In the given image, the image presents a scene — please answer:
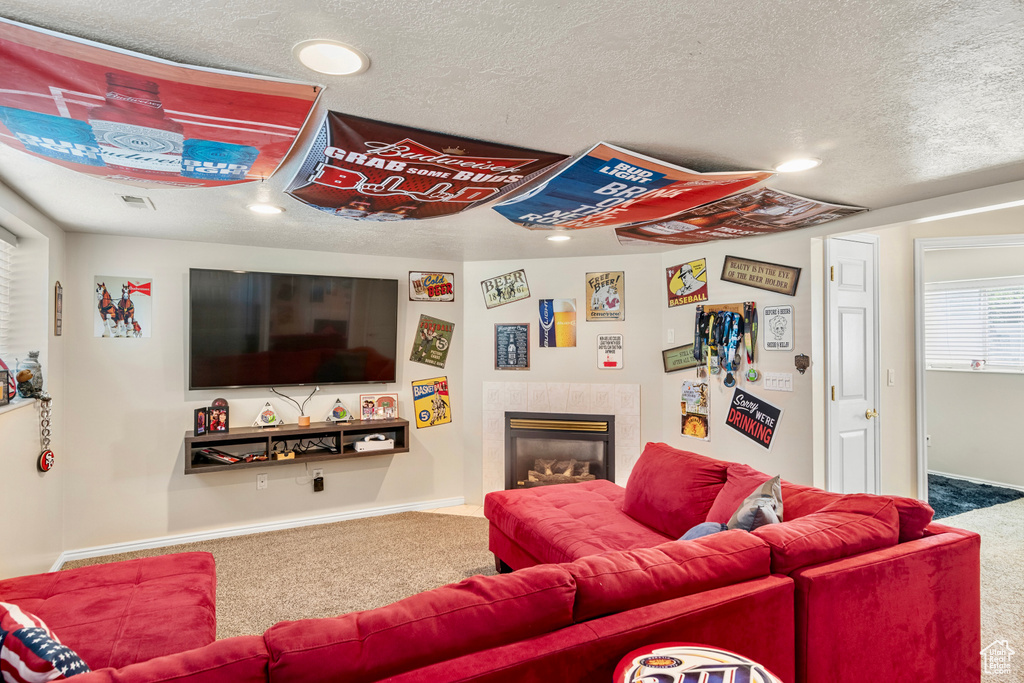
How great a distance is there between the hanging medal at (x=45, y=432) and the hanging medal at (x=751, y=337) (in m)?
Answer: 4.49

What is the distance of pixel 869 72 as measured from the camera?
5.21ft

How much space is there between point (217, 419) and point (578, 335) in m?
2.89

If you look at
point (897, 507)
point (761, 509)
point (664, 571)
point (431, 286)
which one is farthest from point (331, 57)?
point (431, 286)

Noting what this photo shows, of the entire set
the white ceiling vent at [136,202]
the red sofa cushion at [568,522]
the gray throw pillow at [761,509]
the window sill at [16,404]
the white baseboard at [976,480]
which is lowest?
the white baseboard at [976,480]

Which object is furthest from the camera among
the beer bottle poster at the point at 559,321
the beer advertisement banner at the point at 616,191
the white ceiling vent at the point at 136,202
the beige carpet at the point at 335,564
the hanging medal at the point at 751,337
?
the beer bottle poster at the point at 559,321

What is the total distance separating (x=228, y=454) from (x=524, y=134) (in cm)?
331

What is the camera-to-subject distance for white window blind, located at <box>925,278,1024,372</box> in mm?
5070

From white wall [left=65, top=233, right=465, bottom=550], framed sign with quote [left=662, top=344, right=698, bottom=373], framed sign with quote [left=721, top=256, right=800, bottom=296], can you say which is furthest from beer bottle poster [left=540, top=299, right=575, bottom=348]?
white wall [left=65, top=233, right=465, bottom=550]

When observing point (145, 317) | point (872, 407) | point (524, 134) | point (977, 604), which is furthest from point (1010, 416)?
point (145, 317)

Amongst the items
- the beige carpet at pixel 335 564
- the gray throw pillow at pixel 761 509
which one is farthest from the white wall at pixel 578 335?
the gray throw pillow at pixel 761 509

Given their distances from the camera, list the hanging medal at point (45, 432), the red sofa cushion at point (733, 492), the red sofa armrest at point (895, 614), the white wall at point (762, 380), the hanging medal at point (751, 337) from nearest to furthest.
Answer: the red sofa armrest at point (895, 614)
the red sofa cushion at point (733, 492)
the hanging medal at point (45, 432)
the white wall at point (762, 380)
the hanging medal at point (751, 337)

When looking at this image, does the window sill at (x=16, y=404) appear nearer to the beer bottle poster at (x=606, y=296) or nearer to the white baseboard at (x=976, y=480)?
the beer bottle poster at (x=606, y=296)

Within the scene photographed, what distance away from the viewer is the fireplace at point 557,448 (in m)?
4.64

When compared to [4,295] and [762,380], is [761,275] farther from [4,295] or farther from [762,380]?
[4,295]
